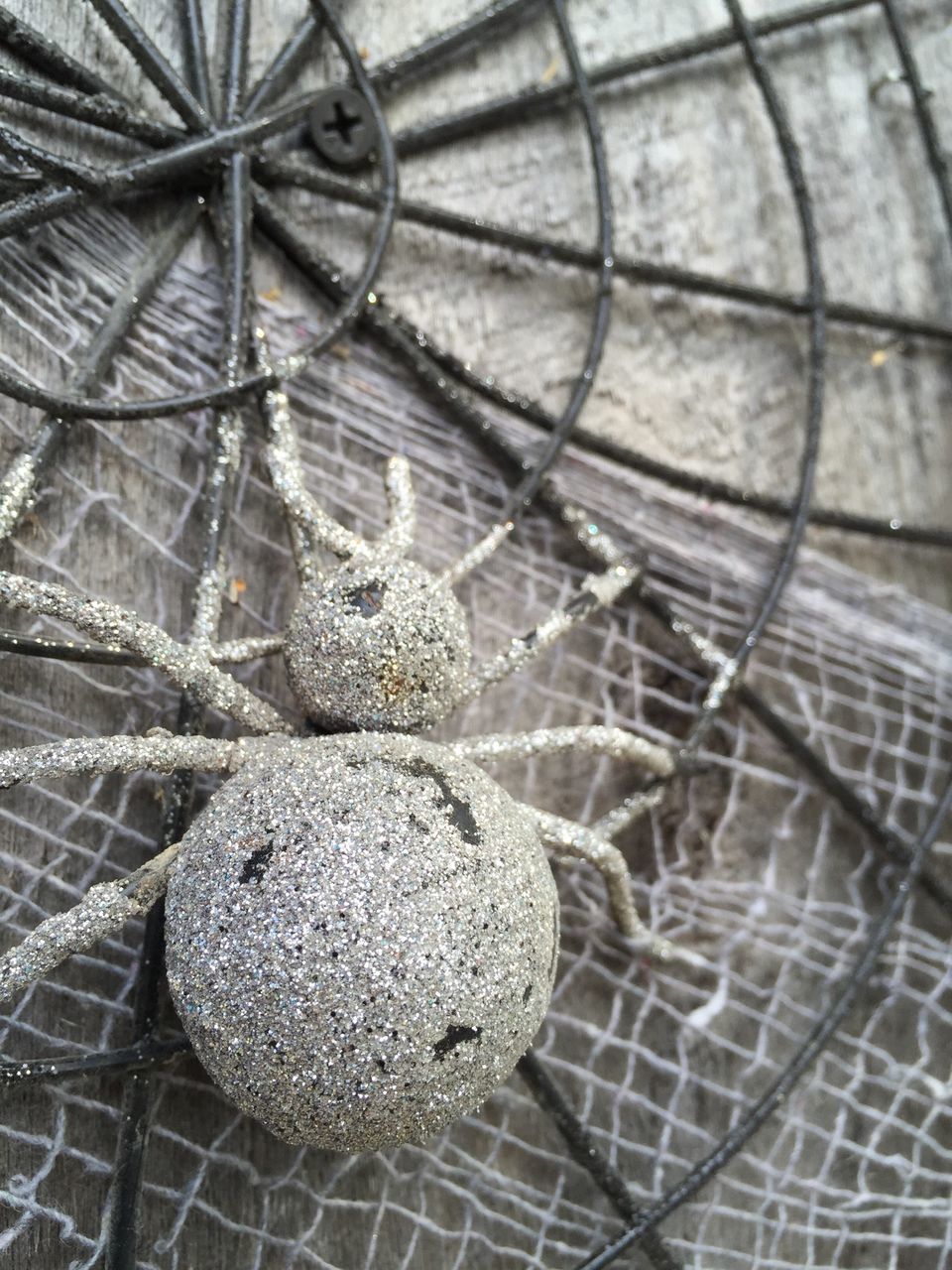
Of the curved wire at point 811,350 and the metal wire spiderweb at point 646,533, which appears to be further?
the curved wire at point 811,350

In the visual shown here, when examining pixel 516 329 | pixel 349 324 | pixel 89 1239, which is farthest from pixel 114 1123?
pixel 516 329

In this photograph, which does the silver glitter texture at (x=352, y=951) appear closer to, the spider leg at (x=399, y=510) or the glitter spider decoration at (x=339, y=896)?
the glitter spider decoration at (x=339, y=896)

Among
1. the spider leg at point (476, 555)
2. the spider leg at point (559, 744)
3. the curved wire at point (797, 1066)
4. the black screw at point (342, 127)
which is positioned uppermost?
the black screw at point (342, 127)

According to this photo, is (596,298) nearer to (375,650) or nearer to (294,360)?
(294,360)

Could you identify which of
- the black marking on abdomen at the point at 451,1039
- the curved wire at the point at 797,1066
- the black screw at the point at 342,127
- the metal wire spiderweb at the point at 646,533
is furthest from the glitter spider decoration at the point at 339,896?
the black screw at the point at 342,127

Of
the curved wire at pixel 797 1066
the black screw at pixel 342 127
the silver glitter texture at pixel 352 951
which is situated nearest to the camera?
the silver glitter texture at pixel 352 951

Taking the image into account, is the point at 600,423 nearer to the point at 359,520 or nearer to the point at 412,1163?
the point at 359,520
